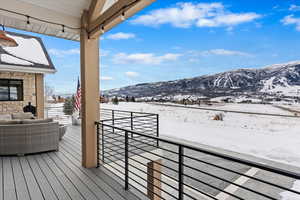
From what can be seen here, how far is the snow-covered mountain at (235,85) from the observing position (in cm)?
662

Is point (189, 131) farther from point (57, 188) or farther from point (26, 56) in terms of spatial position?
point (26, 56)

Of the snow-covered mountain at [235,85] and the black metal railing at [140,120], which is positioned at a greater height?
the snow-covered mountain at [235,85]

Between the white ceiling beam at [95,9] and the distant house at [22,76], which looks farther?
the distant house at [22,76]

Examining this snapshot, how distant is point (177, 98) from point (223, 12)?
189 inches

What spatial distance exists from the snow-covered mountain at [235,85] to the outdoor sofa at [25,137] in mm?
5431

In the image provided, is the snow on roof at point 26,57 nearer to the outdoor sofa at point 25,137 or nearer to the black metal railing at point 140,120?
the black metal railing at point 140,120

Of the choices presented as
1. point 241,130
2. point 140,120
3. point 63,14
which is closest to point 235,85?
point 241,130

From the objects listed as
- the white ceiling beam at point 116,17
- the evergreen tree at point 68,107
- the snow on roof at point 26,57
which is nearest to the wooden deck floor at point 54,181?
the white ceiling beam at point 116,17

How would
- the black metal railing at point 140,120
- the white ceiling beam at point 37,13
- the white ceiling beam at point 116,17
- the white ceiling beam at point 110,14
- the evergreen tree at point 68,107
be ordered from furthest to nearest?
the evergreen tree at point 68,107
the black metal railing at point 140,120
the white ceiling beam at point 37,13
the white ceiling beam at point 110,14
the white ceiling beam at point 116,17

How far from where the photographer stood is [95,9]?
9.28 ft

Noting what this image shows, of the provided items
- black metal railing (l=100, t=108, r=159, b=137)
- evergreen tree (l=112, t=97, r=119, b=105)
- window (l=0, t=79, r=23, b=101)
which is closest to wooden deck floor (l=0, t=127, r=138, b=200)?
black metal railing (l=100, t=108, r=159, b=137)

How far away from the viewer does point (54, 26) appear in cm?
317

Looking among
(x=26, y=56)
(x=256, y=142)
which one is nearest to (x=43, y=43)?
(x=26, y=56)

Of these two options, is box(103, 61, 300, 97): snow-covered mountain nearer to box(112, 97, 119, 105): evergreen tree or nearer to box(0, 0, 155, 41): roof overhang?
box(112, 97, 119, 105): evergreen tree
